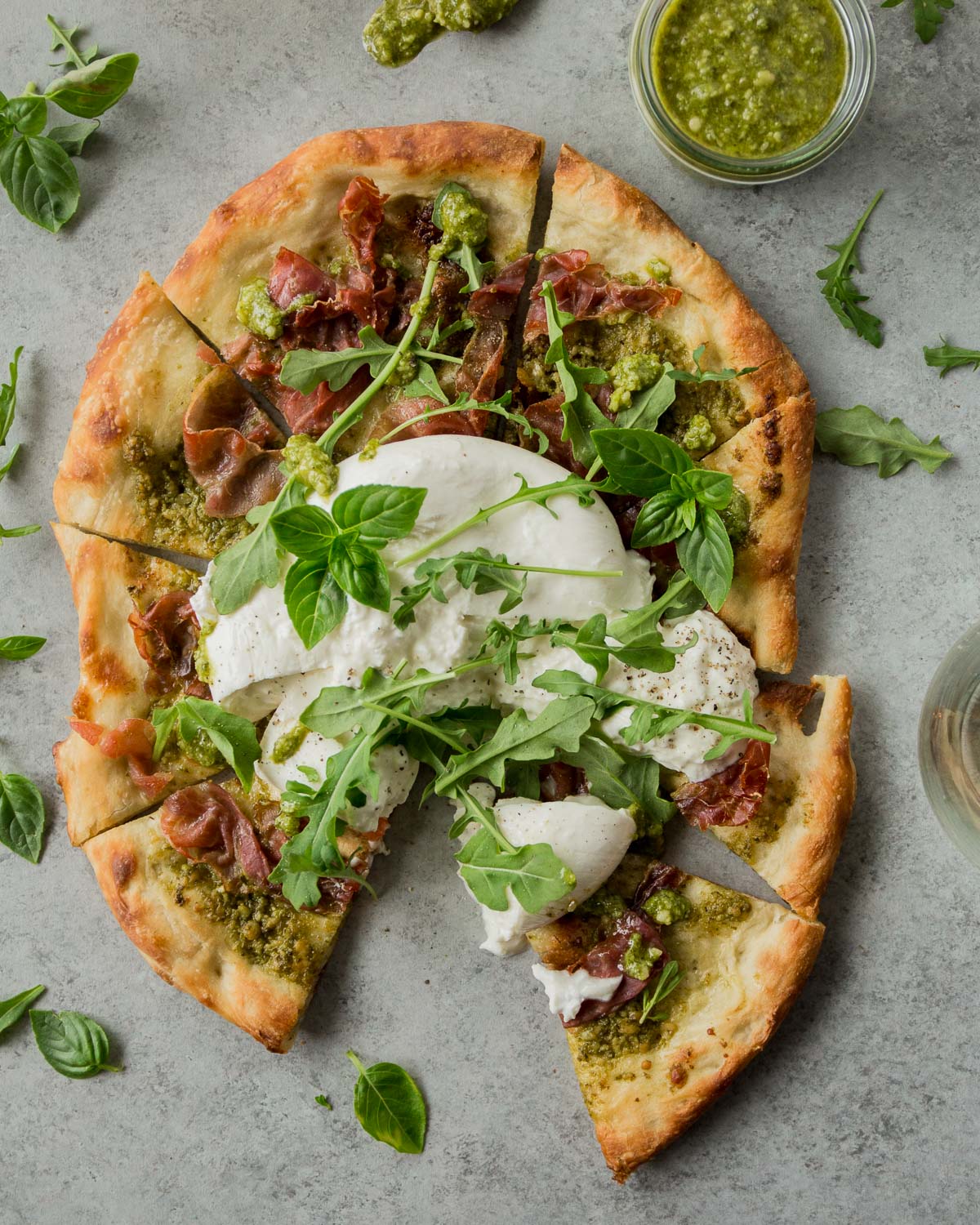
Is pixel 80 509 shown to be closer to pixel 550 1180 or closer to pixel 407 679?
pixel 407 679

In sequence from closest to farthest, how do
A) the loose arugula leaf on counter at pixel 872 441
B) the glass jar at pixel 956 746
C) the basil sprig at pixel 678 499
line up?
1. the basil sprig at pixel 678 499
2. the glass jar at pixel 956 746
3. the loose arugula leaf on counter at pixel 872 441

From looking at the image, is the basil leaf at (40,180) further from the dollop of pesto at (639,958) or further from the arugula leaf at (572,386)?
the dollop of pesto at (639,958)

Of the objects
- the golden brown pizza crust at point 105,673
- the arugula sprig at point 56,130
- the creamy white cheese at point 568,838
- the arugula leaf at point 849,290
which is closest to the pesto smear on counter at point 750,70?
the arugula leaf at point 849,290

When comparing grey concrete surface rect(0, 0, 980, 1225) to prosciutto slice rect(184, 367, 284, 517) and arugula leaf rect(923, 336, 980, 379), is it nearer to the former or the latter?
arugula leaf rect(923, 336, 980, 379)

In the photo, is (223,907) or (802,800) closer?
(802,800)

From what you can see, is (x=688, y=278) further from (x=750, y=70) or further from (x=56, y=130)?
(x=56, y=130)

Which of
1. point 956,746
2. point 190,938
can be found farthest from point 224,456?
point 956,746

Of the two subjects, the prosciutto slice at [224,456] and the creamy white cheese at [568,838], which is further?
the prosciutto slice at [224,456]
